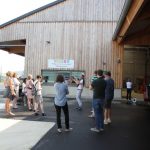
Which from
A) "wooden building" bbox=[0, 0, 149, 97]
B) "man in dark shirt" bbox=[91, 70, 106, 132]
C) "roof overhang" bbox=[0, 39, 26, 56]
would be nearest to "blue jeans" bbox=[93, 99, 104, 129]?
"man in dark shirt" bbox=[91, 70, 106, 132]

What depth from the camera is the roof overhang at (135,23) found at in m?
14.2

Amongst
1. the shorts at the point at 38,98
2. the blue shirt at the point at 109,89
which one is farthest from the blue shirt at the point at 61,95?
the shorts at the point at 38,98

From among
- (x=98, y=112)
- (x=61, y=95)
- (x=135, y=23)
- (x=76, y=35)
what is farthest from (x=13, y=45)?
(x=98, y=112)

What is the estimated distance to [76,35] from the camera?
29094 mm

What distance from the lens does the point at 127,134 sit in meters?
10.1

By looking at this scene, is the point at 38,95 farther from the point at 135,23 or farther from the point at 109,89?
the point at 135,23

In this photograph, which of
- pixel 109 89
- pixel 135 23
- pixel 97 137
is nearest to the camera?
pixel 97 137

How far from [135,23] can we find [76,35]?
10345 millimetres

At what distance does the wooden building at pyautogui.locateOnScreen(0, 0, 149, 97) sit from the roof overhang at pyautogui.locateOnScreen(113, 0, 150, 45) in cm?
88

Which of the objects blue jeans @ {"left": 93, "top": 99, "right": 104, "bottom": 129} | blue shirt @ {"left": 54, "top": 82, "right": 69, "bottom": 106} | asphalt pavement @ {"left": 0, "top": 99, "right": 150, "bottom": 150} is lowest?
asphalt pavement @ {"left": 0, "top": 99, "right": 150, "bottom": 150}

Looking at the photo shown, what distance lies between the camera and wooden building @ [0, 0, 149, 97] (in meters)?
28.5

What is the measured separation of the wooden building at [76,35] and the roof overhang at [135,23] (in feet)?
2.89

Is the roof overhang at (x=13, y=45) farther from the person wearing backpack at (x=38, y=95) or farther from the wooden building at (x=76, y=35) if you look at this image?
the person wearing backpack at (x=38, y=95)

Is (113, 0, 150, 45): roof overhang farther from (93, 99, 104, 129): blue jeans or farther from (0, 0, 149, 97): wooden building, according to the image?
(93, 99, 104, 129): blue jeans
